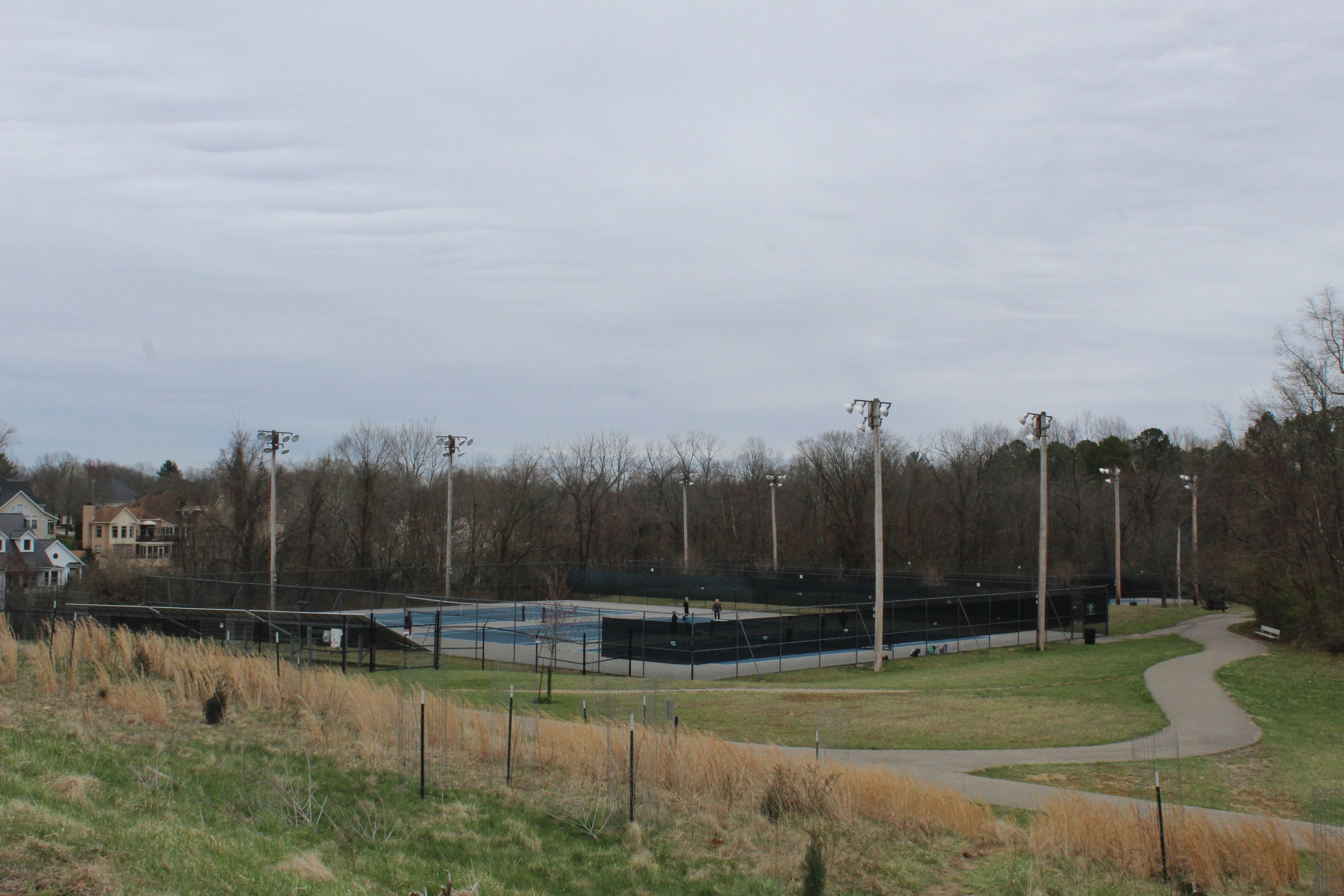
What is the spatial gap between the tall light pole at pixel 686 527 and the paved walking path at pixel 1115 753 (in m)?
44.8

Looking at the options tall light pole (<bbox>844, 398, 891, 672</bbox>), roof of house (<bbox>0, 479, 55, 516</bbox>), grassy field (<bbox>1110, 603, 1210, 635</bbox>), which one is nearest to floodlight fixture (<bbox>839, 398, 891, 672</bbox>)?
tall light pole (<bbox>844, 398, 891, 672</bbox>)

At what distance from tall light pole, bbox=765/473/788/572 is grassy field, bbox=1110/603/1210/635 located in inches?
861

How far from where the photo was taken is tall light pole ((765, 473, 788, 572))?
67.6 metres

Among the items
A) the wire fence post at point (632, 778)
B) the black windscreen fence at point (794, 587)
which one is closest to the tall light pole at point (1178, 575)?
the black windscreen fence at point (794, 587)

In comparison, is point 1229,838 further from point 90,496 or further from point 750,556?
point 90,496

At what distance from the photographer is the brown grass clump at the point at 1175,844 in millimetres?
9344

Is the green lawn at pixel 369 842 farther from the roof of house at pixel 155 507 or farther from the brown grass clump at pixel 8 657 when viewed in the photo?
the roof of house at pixel 155 507

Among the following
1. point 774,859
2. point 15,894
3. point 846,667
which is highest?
point 15,894

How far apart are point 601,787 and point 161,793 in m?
5.04

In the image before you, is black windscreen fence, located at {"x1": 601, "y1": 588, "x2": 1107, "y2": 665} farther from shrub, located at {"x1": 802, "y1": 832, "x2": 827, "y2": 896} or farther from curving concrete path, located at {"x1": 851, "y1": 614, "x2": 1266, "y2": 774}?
shrub, located at {"x1": 802, "y1": 832, "x2": 827, "y2": 896}

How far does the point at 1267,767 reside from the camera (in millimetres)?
15727

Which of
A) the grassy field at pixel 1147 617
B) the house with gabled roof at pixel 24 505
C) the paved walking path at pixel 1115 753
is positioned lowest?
the grassy field at pixel 1147 617

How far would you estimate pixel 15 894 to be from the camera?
6328mm

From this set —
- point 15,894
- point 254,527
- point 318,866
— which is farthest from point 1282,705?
point 254,527
